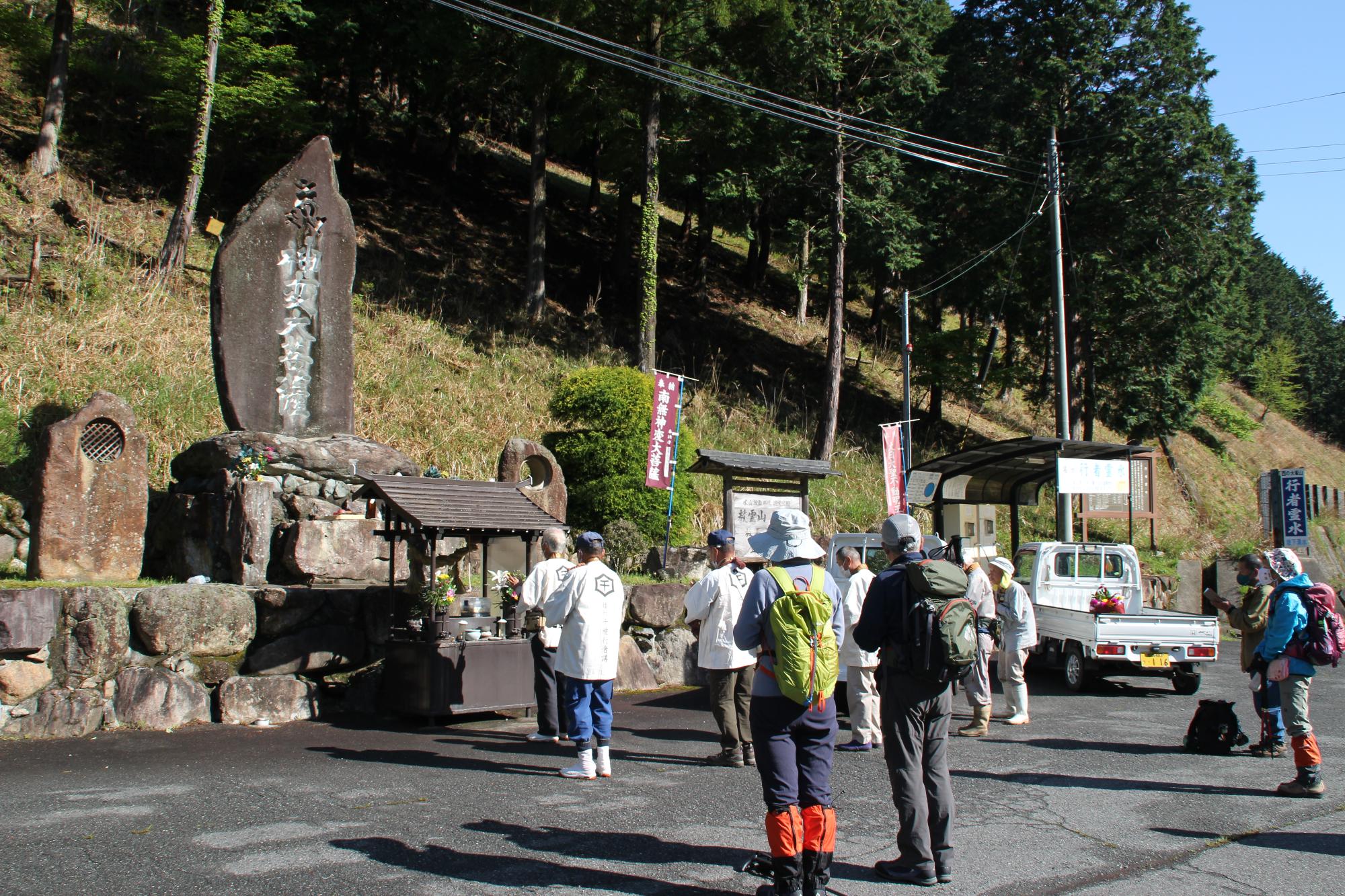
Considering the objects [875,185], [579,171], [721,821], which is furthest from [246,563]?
[579,171]

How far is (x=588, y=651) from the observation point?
7.16 m

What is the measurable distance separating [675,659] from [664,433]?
3.47m

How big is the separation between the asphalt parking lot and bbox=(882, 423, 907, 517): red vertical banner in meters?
8.60

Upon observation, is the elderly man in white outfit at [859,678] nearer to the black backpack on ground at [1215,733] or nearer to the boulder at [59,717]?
the black backpack on ground at [1215,733]

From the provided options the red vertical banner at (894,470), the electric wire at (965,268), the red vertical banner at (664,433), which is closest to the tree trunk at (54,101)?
the red vertical banner at (664,433)

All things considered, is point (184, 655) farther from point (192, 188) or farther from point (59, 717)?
point (192, 188)

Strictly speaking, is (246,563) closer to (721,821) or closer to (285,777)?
(285,777)

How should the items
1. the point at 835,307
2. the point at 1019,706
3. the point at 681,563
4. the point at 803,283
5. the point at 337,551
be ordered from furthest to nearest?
the point at 803,283 → the point at 835,307 → the point at 681,563 → the point at 337,551 → the point at 1019,706

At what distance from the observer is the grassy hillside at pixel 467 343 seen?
16.2 m

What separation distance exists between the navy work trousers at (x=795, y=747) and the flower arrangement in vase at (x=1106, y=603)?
9.86 metres

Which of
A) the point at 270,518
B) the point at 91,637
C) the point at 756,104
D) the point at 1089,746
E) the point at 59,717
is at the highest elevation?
the point at 756,104

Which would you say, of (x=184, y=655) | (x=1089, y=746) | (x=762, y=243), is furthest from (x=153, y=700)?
(x=762, y=243)

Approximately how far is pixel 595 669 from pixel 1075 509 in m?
22.4

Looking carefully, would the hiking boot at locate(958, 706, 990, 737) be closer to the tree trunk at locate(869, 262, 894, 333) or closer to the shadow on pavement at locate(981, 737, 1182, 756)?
the shadow on pavement at locate(981, 737, 1182, 756)
